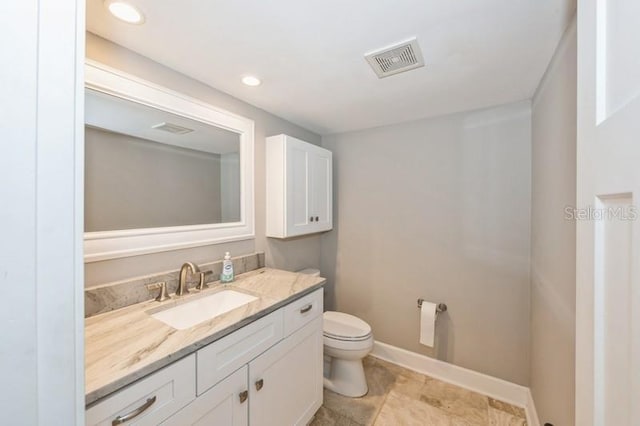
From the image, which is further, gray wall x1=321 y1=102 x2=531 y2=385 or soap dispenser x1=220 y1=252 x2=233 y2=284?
gray wall x1=321 y1=102 x2=531 y2=385

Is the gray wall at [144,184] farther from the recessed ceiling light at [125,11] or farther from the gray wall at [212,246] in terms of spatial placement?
the recessed ceiling light at [125,11]

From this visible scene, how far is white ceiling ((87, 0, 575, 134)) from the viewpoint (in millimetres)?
1005

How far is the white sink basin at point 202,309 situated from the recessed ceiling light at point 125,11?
51.6 inches

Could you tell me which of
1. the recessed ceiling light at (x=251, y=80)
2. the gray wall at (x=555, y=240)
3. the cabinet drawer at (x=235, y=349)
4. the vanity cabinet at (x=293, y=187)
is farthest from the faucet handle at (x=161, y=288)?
the gray wall at (x=555, y=240)

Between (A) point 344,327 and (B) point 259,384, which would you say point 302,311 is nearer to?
(B) point 259,384

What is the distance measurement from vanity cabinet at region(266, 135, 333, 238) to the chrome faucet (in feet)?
2.24

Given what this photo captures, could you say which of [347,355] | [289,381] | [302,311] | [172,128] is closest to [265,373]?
[289,381]

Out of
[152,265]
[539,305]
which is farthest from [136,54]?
[539,305]

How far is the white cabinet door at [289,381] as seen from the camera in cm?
119

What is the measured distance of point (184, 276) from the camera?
1.43 m

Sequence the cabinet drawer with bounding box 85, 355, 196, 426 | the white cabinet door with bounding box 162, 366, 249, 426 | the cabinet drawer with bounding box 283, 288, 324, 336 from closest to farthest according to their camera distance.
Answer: the cabinet drawer with bounding box 85, 355, 196, 426, the white cabinet door with bounding box 162, 366, 249, 426, the cabinet drawer with bounding box 283, 288, 324, 336

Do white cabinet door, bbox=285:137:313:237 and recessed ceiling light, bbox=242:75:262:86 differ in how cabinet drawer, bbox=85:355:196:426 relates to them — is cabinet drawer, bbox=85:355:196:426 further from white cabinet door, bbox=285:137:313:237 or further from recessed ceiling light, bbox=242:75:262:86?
recessed ceiling light, bbox=242:75:262:86

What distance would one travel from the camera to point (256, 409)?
1.18m

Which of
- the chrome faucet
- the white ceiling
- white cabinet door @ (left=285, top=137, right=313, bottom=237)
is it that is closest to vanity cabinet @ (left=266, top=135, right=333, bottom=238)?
white cabinet door @ (left=285, top=137, right=313, bottom=237)
